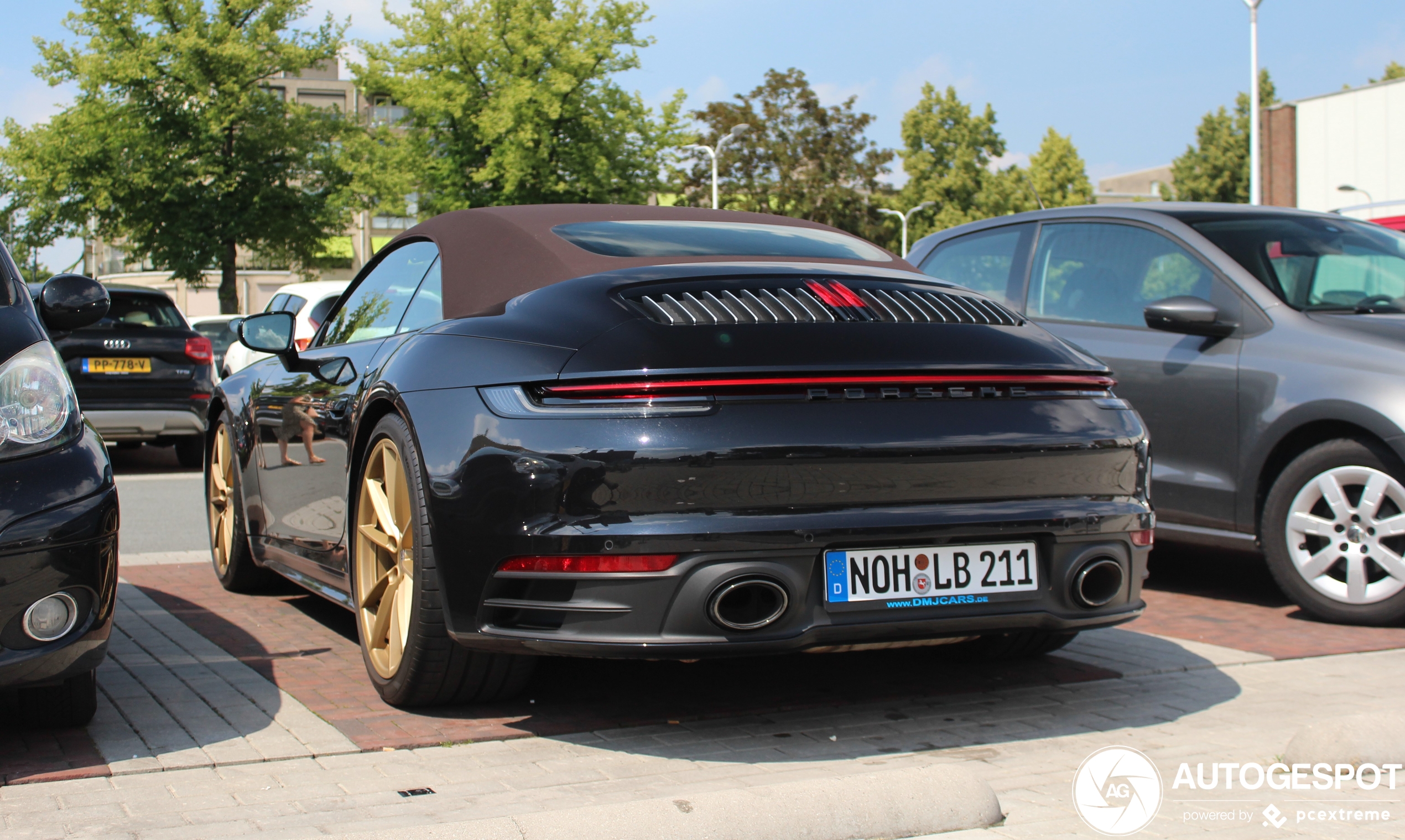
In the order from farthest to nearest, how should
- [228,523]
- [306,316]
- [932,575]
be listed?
1. [306,316]
2. [228,523]
3. [932,575]

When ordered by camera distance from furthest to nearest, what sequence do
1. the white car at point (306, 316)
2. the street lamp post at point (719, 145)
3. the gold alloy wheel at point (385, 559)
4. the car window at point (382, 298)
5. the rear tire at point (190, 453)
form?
the street lamp post at point (719, 145), the rear tire at point (190, 453), the white car at point (306, 316), the car window at point (382, 298), the gold alloy wheel at point (385, 559)

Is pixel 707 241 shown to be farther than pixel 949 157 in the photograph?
No

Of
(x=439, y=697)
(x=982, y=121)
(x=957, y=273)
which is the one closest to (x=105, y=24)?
(x=957, y=273)

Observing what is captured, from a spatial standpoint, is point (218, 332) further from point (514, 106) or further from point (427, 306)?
point (514, 106)

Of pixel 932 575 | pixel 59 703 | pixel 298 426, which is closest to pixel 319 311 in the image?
pixel 298 426

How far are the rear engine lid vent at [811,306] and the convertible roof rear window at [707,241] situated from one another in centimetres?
52

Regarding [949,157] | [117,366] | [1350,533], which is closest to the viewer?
[1350,533]

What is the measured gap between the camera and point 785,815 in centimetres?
280

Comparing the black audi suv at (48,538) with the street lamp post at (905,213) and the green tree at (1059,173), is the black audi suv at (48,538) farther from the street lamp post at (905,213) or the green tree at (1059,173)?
the green tree at (1059,173)

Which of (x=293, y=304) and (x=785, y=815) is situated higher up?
(x=293, y=304)

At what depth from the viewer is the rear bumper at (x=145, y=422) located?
40.6ft

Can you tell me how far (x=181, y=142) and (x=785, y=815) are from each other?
3548cm

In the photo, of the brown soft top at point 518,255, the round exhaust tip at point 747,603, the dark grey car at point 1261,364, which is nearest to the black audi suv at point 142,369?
the dark grey car at point 1261,364

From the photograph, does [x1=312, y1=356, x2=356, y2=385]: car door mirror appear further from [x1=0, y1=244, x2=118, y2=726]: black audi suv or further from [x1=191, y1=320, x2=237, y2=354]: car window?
[x1=191, y1=320, x2=237, y2=354]: car window
